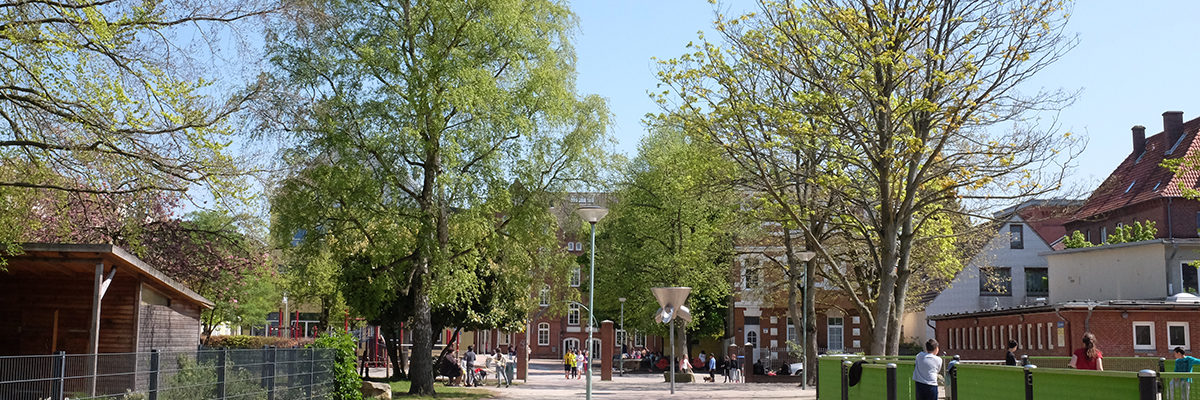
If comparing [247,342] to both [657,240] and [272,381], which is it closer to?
[657,240]

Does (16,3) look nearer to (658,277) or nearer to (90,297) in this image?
(90,297)

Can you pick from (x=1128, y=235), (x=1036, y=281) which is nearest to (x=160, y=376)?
(x=1128, y=235)

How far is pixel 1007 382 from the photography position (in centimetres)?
1379

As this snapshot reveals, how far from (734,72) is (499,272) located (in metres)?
12.1

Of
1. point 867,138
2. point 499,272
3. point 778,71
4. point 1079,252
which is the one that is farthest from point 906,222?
point 1079,252

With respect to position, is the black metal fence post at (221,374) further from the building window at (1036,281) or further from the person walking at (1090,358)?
the building window at (1036,281)

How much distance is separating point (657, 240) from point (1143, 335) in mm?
23347

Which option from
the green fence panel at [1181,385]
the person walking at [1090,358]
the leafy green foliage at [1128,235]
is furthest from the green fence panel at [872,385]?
the leafy green foliage at [1128,235]

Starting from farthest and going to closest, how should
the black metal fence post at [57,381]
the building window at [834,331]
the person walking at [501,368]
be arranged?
1. the building window at [834,331]
2. the person walking at [501,368]
3. the black metal fence post at [57,381]

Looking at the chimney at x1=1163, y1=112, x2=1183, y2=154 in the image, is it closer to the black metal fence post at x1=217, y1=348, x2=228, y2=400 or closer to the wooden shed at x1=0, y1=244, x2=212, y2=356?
the wooden shed at x1=0, y1=244, x2=212, y2=356

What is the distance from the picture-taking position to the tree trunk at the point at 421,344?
31184mm

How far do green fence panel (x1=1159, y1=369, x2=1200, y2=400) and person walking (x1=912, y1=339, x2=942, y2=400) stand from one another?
6185mm

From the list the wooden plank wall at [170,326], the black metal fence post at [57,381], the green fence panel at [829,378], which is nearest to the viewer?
the black metal fence post at [57,381]

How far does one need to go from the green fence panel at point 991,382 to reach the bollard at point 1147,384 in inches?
118
